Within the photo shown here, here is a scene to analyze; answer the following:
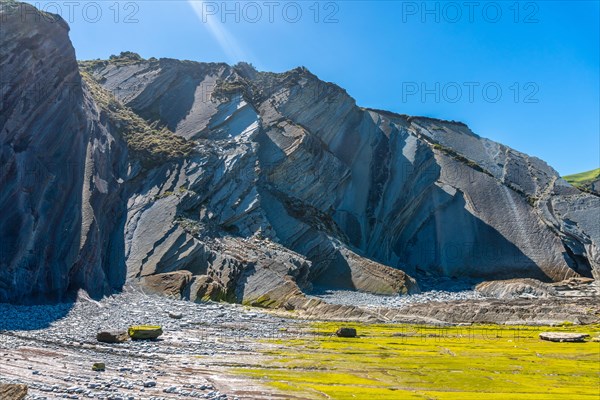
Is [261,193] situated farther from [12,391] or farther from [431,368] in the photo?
[12,391]

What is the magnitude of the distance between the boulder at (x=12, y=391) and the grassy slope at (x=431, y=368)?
8.30m

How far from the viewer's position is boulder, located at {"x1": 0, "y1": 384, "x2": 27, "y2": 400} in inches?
648

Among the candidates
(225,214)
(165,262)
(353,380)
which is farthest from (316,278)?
(353,380)

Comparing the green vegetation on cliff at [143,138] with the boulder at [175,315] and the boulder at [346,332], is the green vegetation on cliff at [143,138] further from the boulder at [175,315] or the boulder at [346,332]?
the boulder at [346,332]

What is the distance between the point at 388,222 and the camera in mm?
92062

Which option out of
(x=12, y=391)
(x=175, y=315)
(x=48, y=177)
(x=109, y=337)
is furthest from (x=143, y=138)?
(x=12, y=391)

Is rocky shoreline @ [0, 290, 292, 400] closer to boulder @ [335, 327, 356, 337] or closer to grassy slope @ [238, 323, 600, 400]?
grassy slope @ [238, 323, 600, 400]

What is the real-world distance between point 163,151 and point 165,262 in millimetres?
21590

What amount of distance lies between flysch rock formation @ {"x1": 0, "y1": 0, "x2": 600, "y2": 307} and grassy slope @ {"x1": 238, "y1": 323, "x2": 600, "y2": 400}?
21.8 m

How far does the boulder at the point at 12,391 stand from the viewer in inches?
648

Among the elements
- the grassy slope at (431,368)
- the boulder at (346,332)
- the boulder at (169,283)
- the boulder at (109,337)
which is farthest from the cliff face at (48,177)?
the boulder at (346,332)

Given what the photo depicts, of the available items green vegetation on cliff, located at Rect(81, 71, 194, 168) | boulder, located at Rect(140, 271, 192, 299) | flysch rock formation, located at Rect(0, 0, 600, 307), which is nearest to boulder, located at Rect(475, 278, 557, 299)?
flysch rock formation, located at Rect(0, 0, 600, 307)

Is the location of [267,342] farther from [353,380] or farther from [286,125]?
[286,125]

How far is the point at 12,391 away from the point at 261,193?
61313 millimetres
